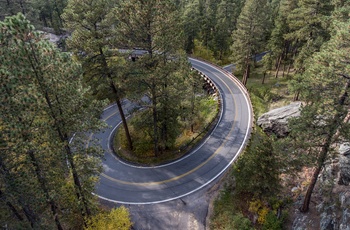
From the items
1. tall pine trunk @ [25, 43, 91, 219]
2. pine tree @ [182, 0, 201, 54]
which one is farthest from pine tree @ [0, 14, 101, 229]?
pine tree @ [182, 0, 201, 54]

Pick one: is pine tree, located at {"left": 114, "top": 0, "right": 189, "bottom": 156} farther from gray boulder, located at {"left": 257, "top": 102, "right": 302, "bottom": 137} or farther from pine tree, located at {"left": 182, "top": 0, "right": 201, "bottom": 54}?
pine tree, located at {"left": 182, "top": 0, "right": 201, "bottom": 54}

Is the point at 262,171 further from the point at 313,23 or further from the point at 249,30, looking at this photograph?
the point at 249,30

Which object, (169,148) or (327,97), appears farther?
(169,148)

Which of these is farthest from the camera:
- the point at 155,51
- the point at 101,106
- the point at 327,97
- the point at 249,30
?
the point at 249,30

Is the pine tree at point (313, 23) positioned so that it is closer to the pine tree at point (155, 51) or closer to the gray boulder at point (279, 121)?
the gray boulder at point (279, 121)

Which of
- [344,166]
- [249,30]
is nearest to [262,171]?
[344,166]

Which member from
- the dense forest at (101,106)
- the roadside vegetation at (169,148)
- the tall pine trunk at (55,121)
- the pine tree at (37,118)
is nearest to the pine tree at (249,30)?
the dense forest at (101,106)
